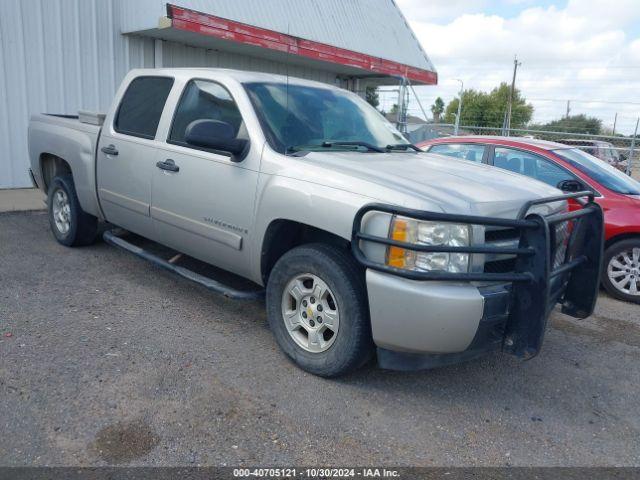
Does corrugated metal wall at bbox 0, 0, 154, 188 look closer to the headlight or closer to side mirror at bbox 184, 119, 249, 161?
side mirror at bbox 184, 119, 249, 161

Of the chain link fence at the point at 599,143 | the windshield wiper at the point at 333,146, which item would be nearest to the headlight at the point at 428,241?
the windshield wiper at the point at 333,146

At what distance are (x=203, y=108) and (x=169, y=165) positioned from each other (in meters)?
0.53

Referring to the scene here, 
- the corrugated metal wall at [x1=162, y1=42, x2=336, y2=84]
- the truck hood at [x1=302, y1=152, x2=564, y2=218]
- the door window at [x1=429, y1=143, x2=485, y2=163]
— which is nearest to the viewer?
the truck hood at [x1=302, y1=152, x2=564, y2=218]

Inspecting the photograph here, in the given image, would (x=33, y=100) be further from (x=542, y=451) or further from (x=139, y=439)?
(x=542, y=451)

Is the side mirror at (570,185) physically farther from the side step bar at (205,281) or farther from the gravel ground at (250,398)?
the side step bar at (205,281)

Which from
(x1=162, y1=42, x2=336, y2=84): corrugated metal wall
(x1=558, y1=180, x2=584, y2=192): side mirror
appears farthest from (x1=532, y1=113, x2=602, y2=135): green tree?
(x1=558, y1=180, x2=584, y2=192): side mirror

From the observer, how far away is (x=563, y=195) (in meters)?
3.63

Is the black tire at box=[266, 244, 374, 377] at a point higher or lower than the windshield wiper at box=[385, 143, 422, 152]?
lower

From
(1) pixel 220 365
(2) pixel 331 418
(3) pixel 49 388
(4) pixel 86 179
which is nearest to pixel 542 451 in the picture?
A: (2) pixel 331 418

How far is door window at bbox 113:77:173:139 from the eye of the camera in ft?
15.5

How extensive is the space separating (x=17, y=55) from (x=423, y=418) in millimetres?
9087

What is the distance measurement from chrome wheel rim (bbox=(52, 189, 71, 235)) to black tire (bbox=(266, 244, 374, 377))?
3.34 meters

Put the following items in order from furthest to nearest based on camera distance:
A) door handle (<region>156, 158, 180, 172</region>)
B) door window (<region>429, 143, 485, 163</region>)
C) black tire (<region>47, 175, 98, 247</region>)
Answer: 1. door window (<region>429, 143, 485, 163</region>)
2. black tire (<region>47, 175, 98, 247</region>)
3. door handle (<region>156, 158, 180, 172</region>)

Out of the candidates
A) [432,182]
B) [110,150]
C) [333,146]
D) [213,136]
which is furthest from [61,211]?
[432,182]
